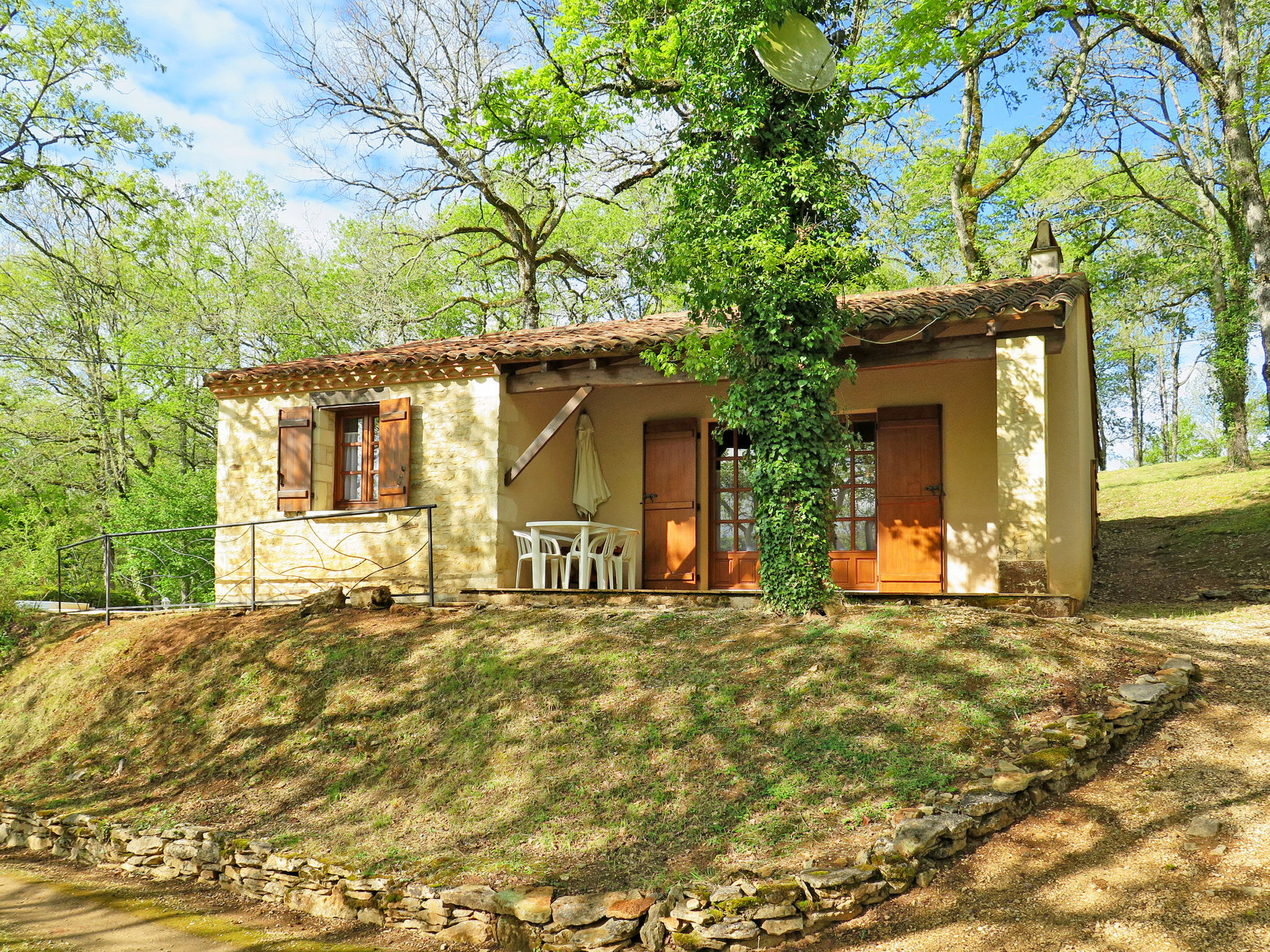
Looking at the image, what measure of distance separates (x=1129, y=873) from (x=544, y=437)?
21.1 feet

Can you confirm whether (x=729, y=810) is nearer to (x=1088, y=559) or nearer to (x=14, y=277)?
(x=1088, y=559)

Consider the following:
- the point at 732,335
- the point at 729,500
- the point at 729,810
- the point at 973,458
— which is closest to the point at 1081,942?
the point at 729,810

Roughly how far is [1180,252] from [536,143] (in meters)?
12.4

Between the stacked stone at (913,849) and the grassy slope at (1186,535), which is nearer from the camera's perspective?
the stacked stone at (913,849)

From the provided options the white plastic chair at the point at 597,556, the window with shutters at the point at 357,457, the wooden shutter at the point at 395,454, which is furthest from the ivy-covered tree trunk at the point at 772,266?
the window with shutters at the point at 357,457

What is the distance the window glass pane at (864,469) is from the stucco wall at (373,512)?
380cm

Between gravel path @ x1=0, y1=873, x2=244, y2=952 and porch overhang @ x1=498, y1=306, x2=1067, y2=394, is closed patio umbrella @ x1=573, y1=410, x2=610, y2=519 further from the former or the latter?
gravel path @ x1=0, y1=873, x2=244, y2=952

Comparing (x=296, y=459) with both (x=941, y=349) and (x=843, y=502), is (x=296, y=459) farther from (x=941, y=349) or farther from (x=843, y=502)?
(x=941, y=349)

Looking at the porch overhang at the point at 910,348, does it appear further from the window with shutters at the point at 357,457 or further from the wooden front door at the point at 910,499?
the window with shutters at the point at 357,457

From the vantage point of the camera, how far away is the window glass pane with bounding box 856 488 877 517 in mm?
9250

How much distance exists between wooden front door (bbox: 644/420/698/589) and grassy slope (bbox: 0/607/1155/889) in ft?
7.37

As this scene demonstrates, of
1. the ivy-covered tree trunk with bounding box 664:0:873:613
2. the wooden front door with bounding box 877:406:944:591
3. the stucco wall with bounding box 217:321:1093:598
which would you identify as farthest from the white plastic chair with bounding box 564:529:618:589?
the wooden front door with bounding box 877:406:944:591

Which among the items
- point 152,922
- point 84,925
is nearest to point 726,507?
point 152,922

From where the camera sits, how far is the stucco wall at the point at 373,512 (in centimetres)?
920
